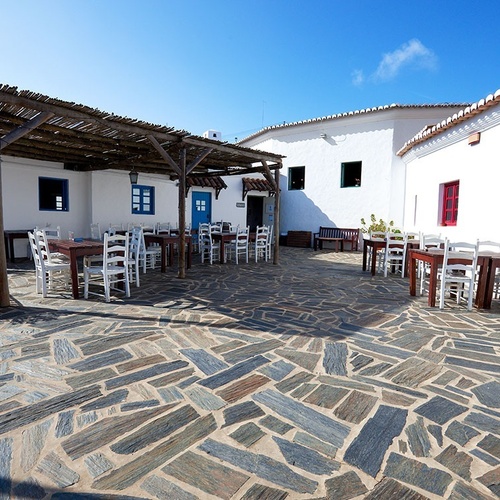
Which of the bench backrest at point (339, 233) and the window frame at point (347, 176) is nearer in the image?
the bench backrest at point (339, 233)

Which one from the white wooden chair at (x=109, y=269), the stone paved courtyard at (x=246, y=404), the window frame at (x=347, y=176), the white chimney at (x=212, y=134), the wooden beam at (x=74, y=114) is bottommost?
the stone paved courtyard at (x=246, y=404)

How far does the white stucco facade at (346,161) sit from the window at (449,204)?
15.1ft

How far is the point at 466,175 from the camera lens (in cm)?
717

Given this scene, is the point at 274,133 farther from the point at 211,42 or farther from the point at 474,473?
the point at 474,473

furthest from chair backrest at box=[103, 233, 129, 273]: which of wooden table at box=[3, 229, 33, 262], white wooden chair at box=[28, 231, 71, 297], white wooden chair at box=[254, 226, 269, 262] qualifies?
wooden table at box=[3, 229, 33, 262]

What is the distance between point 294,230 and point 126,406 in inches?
562

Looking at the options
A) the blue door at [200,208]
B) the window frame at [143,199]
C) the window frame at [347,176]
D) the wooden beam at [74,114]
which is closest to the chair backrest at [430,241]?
the wooden beam at [74,114]

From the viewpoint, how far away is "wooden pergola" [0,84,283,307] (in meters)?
4.78

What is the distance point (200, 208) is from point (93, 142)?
673cm

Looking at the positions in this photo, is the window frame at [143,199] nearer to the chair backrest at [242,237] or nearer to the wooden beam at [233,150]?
the chair backrest at [242,237]

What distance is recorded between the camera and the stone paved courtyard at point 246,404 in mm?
1741

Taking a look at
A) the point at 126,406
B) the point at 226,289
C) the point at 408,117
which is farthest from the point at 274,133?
the point at 126,406

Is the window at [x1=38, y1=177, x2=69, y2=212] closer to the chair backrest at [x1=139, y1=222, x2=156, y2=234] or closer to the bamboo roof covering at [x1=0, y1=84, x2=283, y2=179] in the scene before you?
the bamboo roof covering at [x1=0, y1=84, x2=283, y2=179]

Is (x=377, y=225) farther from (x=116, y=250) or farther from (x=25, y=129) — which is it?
(x=25, y=129)
